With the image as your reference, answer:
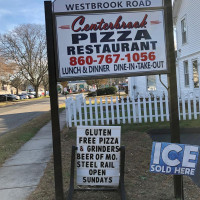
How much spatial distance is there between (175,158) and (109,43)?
5.64 feet

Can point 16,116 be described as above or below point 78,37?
below

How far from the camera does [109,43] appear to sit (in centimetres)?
362

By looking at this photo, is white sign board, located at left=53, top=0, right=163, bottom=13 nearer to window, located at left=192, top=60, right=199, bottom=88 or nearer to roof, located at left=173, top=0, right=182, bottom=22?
window, located at left=192, top=60, right=199, bottom=88

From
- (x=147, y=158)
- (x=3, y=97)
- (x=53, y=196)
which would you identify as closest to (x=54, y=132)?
(x=53, y=196)

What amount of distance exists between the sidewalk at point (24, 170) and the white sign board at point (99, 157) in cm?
105

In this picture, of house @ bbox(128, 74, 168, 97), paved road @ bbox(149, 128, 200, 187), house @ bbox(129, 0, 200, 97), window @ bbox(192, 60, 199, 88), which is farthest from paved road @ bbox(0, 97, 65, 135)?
window @ bbox(192, 60, 199, 88)

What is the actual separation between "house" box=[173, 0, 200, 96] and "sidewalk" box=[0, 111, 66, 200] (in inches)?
399

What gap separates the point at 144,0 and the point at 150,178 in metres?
2.83

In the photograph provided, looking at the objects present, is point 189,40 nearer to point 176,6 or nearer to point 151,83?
point 176,6

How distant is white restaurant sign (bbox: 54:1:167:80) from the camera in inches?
141

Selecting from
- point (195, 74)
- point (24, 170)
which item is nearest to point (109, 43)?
point (24, 170)

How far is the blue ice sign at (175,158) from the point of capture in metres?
3.20

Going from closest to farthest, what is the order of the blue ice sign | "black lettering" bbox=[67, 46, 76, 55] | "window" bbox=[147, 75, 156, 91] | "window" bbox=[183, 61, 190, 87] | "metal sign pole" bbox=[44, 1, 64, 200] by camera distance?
the blue ice sign, "metal sign pole" bbox=[44, 1, 64, 200], "black lettering" bbox=[67, 46, 76, 55], "window" bbox=[183, 61, 190, 87], "window" bbox=[147, 75, 156, 91]

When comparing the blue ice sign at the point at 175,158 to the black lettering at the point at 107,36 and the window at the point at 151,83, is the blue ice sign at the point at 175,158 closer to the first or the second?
the black lettering at the point at 107,36
